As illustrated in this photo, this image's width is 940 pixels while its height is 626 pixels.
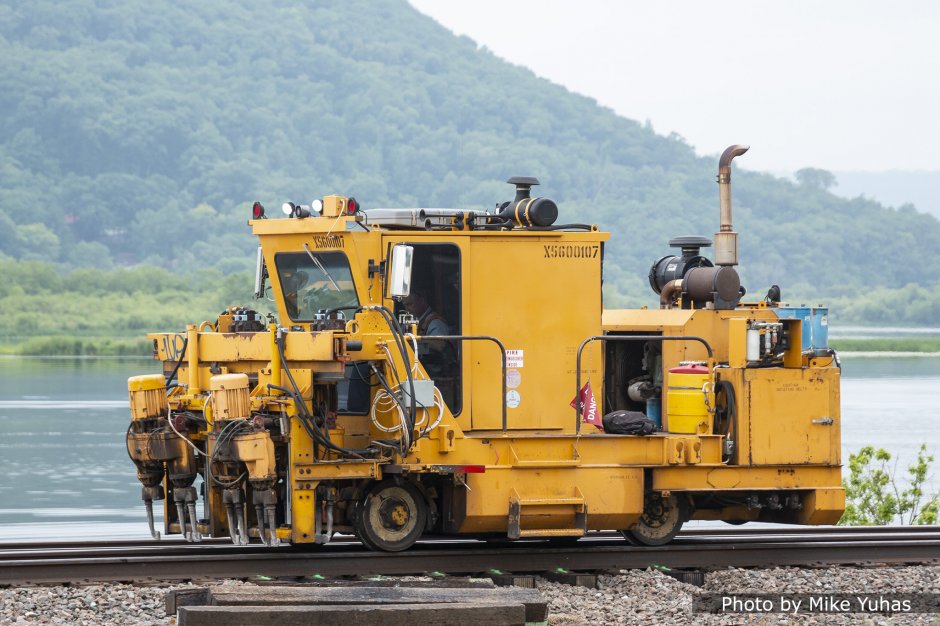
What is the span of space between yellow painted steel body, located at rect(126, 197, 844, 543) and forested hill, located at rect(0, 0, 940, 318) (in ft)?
273

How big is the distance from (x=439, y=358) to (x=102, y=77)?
15551 cm

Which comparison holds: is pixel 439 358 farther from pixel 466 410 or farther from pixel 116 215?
pixel 116 215

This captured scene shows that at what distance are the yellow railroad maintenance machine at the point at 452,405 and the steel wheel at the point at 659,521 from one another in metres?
0.02

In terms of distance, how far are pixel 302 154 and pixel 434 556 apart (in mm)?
131969

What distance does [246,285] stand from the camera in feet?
271

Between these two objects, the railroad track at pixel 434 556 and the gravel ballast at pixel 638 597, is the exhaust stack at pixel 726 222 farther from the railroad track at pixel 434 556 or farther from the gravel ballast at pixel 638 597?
the gravel ballast at pixel 638 597

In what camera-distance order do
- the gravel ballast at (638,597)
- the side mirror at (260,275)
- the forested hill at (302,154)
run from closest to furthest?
Answer: 1. the gravel ballast at (638,597)
2. the side mirror at (260,275)
3. the forested hill at (302,154)

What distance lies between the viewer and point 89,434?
36844 millimetres

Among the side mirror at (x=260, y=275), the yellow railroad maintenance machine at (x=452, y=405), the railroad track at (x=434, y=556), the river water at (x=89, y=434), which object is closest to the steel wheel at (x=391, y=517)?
the yellow railroad maintenance machine at (x=452, y=405)

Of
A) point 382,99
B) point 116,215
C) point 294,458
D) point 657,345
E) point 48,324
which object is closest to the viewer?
point 294,458

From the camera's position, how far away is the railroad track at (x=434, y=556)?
10.5 meters

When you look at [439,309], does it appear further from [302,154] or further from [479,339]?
[302,154]

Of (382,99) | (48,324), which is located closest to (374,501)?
(48,324)

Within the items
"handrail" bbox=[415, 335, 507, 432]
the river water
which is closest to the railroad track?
"handrail" bbox=[415, 335, 507, 432]
